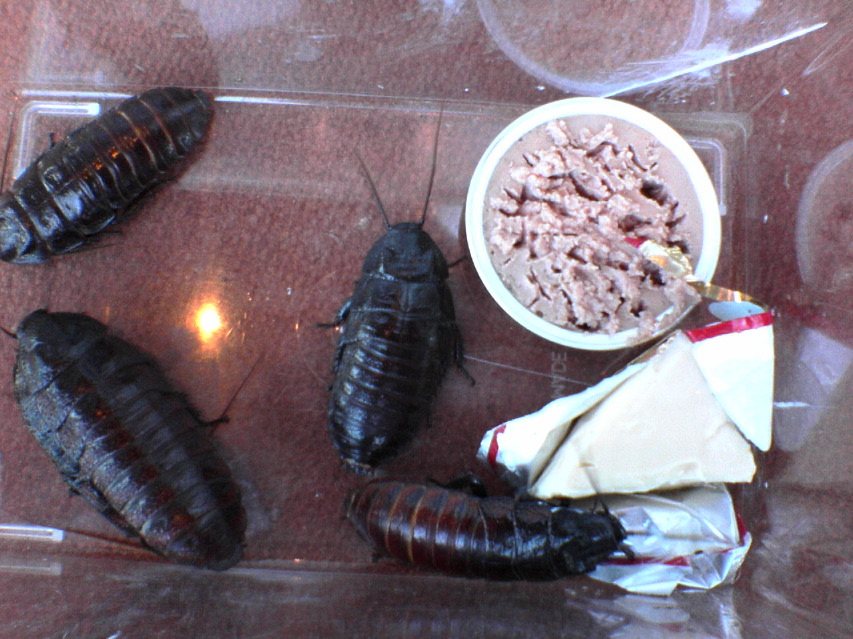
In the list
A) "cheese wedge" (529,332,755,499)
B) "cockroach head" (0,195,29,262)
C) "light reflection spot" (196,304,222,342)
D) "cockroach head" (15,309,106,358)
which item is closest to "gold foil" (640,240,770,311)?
"cheese wedge" (529,332,755,499)

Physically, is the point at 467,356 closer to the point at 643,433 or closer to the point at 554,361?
the point at 554,361

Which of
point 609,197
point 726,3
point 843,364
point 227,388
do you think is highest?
point 726,3

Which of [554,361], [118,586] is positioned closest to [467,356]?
[554,361]

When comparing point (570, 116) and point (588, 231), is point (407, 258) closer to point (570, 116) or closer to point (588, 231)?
point (588, 231)

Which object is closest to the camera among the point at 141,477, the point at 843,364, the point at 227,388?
the point at 141,477

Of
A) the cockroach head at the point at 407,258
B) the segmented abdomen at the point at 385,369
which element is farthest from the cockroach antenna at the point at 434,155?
the segmented abdomen at the point at 385,369

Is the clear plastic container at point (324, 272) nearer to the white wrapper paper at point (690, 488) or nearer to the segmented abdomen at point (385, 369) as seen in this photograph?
the white wrapper paper at point (690, 488)
